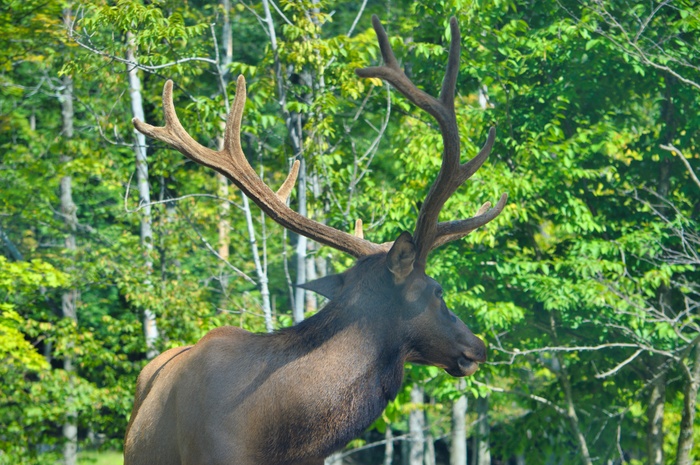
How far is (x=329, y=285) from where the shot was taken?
461 cm

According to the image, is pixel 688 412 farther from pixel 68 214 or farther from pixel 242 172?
pixel 68 214

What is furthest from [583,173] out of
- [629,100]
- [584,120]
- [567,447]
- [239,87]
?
[239,87]

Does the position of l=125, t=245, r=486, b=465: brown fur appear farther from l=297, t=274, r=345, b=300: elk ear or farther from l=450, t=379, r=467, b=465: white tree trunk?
l=450, t=379, r=467, b=465: white tree trunk

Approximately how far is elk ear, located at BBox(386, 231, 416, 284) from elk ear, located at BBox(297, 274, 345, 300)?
10.9 inches

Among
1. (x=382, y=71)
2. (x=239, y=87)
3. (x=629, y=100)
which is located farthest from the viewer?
(x=629, y=100)

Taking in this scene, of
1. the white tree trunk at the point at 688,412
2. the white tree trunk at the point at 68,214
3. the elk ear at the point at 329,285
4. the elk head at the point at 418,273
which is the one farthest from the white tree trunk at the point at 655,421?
the white tree trunk at the point at 68,214

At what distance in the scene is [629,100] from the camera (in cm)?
1202

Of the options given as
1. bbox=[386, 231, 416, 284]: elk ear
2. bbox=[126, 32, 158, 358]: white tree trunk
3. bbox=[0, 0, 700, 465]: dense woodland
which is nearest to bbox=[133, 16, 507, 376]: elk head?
bbox=[386, 231, 416, 284]: elk ear

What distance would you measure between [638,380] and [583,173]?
3.08 metres

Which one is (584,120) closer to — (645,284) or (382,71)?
(645,284)

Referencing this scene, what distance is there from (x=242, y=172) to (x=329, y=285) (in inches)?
29.2

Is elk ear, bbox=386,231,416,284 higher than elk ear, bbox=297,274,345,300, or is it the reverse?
elk ear, bbox=386,231,416,284

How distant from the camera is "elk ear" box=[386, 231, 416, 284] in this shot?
14.5ft

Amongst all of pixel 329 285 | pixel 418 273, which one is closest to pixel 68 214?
pixel 329 285
